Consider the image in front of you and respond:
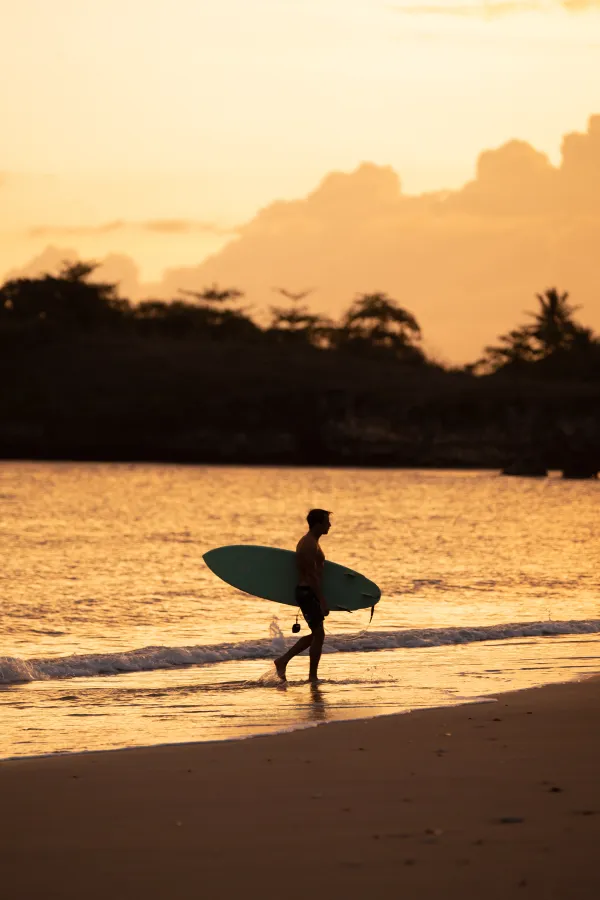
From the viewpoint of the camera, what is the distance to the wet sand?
18.6 ft

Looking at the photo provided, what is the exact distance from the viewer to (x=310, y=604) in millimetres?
12250

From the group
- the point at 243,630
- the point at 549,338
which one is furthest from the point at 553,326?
the point at 243,630

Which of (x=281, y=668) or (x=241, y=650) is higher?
(x=281, y=668)

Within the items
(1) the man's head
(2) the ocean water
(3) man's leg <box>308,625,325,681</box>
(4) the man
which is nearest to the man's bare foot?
(4) the man

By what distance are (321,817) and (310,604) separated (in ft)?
18.3

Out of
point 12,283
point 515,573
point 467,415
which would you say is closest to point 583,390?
point 467,415

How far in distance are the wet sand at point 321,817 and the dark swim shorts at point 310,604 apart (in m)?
2.98

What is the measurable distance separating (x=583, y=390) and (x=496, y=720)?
430 ft

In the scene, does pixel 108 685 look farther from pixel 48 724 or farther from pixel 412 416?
pixel 412 416

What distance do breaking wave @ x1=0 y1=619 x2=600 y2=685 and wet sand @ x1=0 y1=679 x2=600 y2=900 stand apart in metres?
4.81

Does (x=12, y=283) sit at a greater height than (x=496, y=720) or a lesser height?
greater

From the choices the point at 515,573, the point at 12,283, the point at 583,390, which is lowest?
the point at 515,573

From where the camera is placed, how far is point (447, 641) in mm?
16047

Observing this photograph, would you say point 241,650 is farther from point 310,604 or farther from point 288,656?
point 310,604
